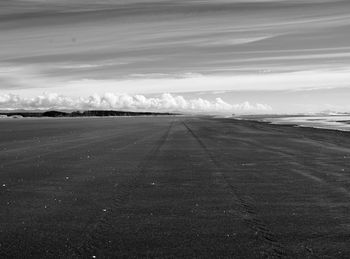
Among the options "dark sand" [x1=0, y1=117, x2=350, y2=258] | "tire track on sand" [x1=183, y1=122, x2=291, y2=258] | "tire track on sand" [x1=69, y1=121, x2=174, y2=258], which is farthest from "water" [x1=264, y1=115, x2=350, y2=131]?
"tire track on sand" [x1=69, y1=121, x2=174, y2=258]

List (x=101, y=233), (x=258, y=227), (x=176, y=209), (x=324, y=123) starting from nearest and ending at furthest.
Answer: (x=101, y=233), (x=258, y=227), (x=176, y=209), (x=324, y=123)

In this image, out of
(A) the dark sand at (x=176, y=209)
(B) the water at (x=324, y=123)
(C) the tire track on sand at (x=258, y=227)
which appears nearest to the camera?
(C) the tire track on sand at (x=258, y=227)

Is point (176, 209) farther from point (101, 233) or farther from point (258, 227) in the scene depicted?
point (101, 233)

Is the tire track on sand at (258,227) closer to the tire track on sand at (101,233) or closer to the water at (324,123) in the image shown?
the tire track on sand at (101,233)

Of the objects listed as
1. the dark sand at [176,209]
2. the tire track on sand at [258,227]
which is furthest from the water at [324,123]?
the tire track on sand at [258,227]

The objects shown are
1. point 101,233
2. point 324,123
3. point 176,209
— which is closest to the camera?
point 101,233

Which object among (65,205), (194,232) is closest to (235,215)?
(194,232)

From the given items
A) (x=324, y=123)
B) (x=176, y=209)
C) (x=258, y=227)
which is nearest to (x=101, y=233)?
(x=176, y=209)

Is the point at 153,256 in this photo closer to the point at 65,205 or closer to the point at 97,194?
the point at 65,205

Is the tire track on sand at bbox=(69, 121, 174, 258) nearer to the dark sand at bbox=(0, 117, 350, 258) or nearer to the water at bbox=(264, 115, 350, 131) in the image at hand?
the dark sand at bbox=(0, 117, 350, 258)

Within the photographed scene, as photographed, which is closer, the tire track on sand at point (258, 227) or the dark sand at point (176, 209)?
the tire track on sand at point (258, 227)

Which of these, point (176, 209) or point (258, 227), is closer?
point (258, 227)

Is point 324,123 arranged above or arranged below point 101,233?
below

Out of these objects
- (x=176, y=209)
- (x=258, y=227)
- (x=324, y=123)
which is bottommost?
(x=324, y=123)
